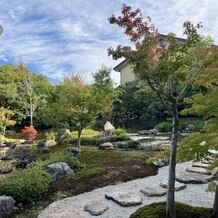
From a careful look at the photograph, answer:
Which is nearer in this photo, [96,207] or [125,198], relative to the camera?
[96,207]

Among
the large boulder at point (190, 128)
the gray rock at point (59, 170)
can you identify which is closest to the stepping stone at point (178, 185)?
the gray rock at point (59, 170)

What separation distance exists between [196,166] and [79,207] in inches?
191

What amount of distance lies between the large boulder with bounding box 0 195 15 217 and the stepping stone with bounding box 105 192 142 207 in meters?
2.40

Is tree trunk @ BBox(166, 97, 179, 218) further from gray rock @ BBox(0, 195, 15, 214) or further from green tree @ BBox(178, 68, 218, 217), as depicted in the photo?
gray rock @ BBox(0, 195, 15, 214)

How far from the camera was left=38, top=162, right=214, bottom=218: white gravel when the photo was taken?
8.27m

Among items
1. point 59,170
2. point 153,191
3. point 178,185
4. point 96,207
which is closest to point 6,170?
point 59,170

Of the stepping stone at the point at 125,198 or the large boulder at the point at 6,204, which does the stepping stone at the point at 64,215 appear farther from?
the large boulder at the point at 6,204

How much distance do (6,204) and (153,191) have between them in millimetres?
3756

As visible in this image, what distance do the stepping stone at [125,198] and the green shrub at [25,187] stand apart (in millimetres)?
1948

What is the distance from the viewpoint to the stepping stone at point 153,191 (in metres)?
9.23

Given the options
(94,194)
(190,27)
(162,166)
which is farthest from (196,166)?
(190,27)

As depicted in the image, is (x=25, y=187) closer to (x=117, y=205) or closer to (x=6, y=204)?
(x=6, y=204)

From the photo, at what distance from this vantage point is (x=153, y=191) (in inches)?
369

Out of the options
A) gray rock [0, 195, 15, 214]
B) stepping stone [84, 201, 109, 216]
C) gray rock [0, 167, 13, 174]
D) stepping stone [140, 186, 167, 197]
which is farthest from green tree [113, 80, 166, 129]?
gray rock [0, 195, 15, 214]
